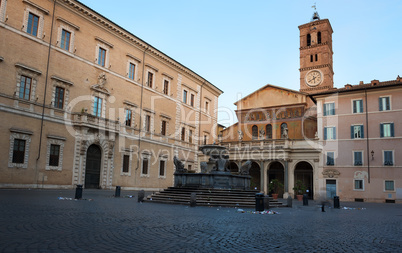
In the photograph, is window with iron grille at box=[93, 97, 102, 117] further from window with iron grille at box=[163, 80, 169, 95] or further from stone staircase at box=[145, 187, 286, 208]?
stone staircase at box=[145, 187, 286, 208]

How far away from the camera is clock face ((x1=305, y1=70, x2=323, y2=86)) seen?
65.2 m

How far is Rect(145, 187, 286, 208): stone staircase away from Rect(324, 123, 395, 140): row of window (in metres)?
20.0

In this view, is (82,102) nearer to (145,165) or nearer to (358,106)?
(145,165)

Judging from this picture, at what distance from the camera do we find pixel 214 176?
63.7ft

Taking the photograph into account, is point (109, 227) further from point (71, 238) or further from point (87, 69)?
point (87, 69)

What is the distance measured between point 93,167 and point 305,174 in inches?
940

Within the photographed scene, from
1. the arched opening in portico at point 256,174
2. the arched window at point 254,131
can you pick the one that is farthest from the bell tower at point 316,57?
the arched opening in portico at point 256,174

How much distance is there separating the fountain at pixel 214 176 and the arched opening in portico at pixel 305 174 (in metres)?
20.5

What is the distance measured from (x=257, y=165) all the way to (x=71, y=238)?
3749 centimetres

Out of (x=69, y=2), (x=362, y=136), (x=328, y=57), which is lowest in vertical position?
(x=362, y=136)

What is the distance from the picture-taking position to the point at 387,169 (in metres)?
32.5

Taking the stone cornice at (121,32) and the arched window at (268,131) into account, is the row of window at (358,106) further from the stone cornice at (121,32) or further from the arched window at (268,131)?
the stone cornice at (121,32)

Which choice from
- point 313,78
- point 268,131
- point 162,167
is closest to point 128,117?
point 162,167

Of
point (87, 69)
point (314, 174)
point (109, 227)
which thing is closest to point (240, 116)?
point (314, 174)
